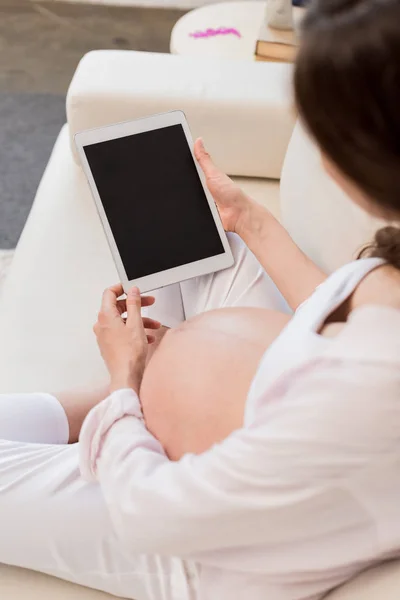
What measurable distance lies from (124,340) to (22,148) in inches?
58.1

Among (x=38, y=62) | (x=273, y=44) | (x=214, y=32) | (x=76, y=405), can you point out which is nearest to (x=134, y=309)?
(x=76, y=405)

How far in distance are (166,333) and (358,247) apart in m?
0.35

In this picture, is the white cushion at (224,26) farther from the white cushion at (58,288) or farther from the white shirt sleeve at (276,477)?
the white shirt sleeve at (276,477)

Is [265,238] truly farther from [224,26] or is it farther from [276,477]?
[224,26]

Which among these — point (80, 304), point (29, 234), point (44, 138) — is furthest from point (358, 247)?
point (44, 138)

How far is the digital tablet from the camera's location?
1.11 meters

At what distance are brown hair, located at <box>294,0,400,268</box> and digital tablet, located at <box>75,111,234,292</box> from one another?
586 millimetres

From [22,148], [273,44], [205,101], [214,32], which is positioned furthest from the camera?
[22,148]

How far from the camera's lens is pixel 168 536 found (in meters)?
0.69

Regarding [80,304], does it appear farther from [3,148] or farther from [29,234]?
[3,148]

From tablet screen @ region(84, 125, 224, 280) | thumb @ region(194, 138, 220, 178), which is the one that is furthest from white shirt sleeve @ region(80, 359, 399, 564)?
thumb @ region(194, 138, 220, 178)

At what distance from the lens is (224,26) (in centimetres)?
193

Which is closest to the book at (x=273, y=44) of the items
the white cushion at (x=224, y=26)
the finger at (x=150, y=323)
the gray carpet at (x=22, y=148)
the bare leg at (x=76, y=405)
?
the white cushion at (x=224, y=26)

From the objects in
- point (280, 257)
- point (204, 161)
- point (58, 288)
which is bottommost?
point (58, 288)
